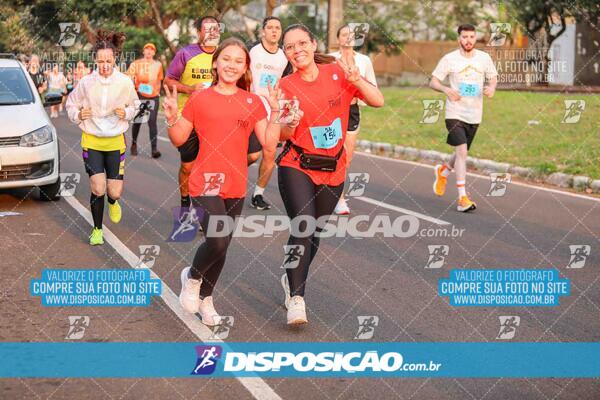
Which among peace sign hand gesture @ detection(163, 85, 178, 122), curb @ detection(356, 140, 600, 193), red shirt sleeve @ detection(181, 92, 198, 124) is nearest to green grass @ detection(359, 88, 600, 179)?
curb @ detection(356, 140, 600, 193)

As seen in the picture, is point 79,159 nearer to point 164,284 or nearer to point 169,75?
point 169,75

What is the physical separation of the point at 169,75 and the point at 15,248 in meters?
2.27

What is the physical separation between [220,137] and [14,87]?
22.3ft

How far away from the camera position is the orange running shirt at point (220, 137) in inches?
251

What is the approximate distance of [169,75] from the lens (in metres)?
9.62

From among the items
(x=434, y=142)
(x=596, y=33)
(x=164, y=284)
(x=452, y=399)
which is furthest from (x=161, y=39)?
(x=452, y=399)

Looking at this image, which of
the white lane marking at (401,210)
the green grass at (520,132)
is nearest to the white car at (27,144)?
the white lane marking at (401,210)

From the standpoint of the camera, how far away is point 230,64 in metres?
6.45

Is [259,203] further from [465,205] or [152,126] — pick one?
[152,126]

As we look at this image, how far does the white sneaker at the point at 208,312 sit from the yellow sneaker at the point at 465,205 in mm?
5273

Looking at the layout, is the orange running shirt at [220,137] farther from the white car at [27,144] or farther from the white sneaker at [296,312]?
the white car at [27,144]

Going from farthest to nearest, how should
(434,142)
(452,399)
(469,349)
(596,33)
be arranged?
(596,33) < (434,142) < (469,349) < (452,399)

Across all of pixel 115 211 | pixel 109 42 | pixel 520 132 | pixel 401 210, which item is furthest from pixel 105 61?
pixel 520 132

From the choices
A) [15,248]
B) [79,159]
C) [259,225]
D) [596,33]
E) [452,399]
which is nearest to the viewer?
[452,399]
